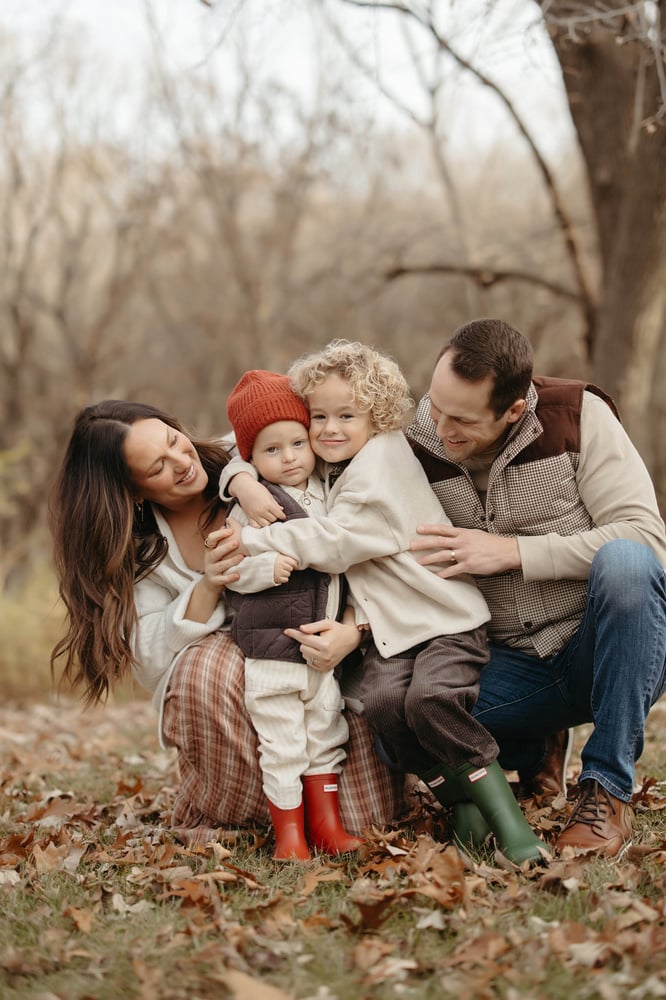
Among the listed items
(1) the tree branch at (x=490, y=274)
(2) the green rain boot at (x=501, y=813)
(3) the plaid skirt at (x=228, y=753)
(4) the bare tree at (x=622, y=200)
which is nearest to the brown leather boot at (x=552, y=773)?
(3) the plaid skirt at (x=228, y=753)

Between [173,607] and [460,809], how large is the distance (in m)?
1.19

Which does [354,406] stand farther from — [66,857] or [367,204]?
[367,204]

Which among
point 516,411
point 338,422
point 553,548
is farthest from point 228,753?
point 516,411

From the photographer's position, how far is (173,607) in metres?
3.54

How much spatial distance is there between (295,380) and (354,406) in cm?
24

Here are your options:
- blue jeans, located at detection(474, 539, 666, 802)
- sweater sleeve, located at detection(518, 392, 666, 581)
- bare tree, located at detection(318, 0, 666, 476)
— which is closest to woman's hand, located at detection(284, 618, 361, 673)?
sweater sleeve, located at detection(518, 392, 666, 581)

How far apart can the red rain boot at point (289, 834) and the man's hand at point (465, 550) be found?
35.4 inches

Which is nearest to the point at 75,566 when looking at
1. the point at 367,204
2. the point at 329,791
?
the point at 329,791

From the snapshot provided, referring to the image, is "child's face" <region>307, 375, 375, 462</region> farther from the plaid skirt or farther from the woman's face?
the plaid skirt

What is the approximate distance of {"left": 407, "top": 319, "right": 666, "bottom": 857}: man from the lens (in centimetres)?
302

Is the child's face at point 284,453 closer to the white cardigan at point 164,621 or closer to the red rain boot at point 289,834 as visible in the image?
the white cardigan at point 164,621

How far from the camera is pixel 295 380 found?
3.41 metres

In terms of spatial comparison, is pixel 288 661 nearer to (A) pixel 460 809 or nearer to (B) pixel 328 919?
(A) pixel 460 809

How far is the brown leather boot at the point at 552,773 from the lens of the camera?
3699 millimetres
